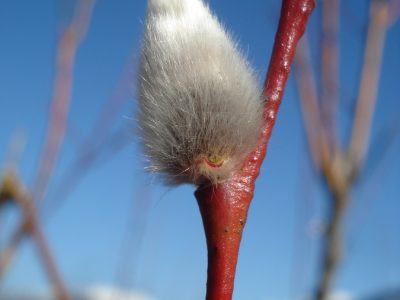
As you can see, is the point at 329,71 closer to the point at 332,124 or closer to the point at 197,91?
the point at 332,124

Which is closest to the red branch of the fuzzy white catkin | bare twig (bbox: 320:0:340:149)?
the fuzzy white catkin

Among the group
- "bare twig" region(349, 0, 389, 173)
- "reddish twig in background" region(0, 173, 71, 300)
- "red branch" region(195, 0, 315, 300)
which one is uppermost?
"bare twig" region(349, 0, 389, 173)

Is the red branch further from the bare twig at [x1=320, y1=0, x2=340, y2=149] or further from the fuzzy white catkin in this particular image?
the bare twig at [x1=320, y1=0, x2=340, y2=149]

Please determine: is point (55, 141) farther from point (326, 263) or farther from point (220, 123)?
point (220, 123)

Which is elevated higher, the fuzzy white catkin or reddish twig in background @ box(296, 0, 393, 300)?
reddish twig in background @ box(296, 0, 393, 300)

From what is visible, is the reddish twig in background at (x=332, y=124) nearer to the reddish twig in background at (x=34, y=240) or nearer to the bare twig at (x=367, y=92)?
the bare twig at (x=367, y=92)

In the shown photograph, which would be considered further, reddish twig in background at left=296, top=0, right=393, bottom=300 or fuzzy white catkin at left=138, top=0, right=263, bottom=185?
reddish twig in background at left=296, top=0, right=393, bottom=300

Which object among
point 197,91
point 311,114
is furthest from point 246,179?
point 311,114
